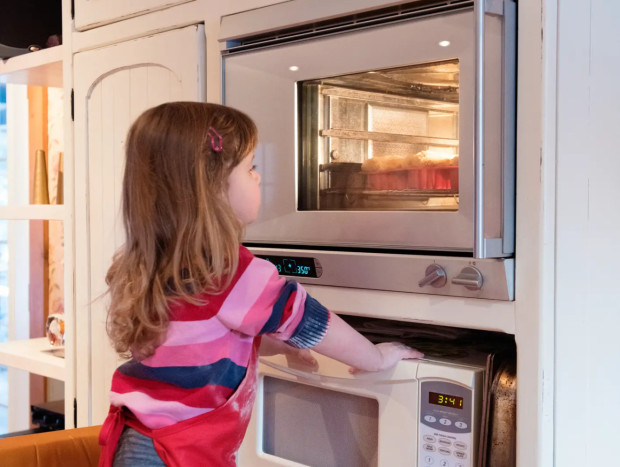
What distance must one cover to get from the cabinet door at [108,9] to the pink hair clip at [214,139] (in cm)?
51

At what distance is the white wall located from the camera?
1064mm

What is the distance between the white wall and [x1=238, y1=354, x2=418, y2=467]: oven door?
0.23m

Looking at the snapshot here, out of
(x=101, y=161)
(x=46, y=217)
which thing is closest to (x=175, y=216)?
(x=101, y=161)

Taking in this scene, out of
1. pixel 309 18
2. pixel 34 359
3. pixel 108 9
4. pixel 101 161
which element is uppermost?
pixel 108 9

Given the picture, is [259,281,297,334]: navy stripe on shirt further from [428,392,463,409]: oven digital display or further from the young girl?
[428,392,463,409]: oven digital display

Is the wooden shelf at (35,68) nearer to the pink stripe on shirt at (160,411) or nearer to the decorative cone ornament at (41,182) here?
the decorative cone ornament at (41,182)

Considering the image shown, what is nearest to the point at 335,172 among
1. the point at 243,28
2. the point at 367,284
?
the point at 367,284

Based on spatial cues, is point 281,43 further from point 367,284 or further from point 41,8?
point 41,8

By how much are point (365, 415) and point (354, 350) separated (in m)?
0.16

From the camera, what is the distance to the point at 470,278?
110 centimetres

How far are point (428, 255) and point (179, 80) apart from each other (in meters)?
0.67

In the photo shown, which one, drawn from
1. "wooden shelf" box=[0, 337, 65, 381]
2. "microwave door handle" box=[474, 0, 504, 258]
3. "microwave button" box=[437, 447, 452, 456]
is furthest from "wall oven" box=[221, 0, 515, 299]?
"wooden shelf" box=[0, 337, 65, 381]

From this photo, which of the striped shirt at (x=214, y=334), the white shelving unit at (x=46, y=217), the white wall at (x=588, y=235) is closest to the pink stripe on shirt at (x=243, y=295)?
the striped shirt at (x=214, y=334)

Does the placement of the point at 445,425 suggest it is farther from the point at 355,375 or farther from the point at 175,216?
the point at 175,216
